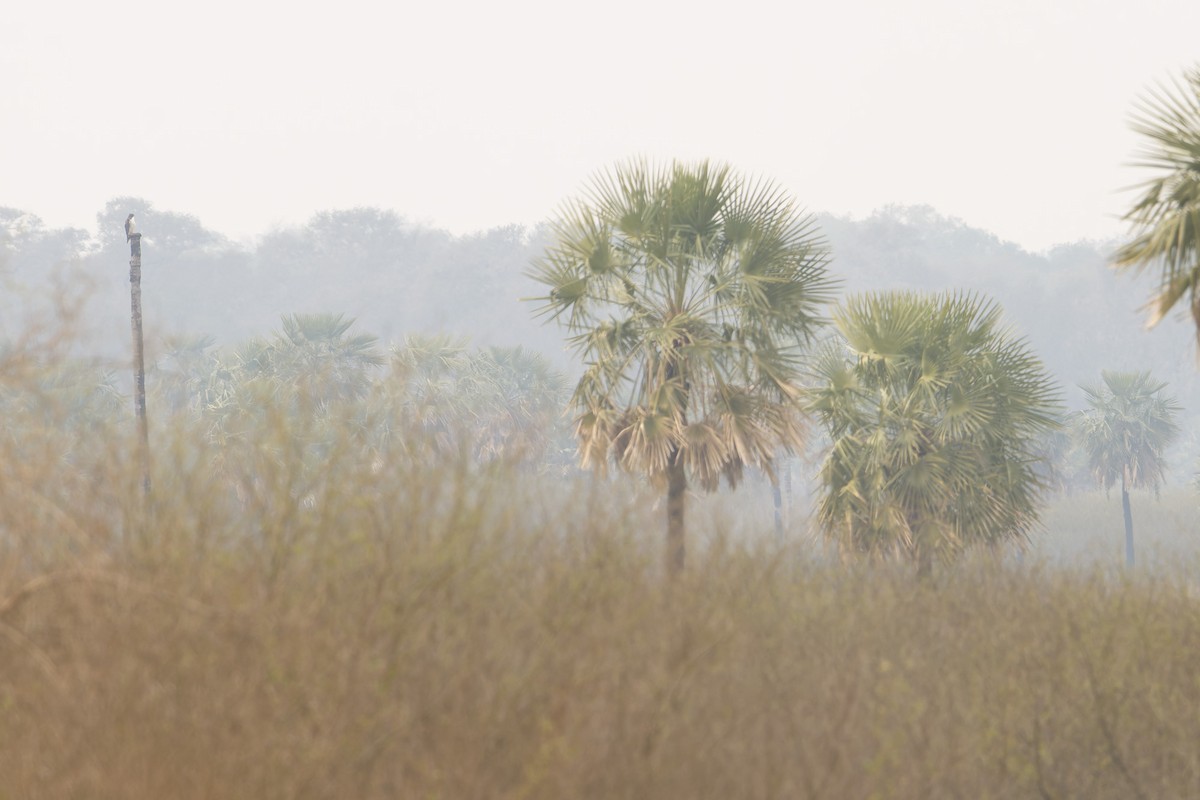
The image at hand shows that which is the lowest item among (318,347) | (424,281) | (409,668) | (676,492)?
(409,668)

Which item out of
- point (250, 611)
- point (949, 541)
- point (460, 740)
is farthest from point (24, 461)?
point (949, 541)

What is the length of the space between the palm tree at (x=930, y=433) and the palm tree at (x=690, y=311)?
219 centimetres

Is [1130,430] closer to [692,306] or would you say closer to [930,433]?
[930,433]

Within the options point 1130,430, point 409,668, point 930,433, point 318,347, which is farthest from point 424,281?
point 409,668

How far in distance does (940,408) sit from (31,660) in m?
13.1

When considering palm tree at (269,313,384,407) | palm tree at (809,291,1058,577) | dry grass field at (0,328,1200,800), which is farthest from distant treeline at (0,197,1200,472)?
dry grass field at (0,328,1200,800)

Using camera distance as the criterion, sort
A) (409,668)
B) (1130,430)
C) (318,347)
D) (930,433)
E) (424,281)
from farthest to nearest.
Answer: (424,281), (1130,430), (318,347), (930,433), (409,668)

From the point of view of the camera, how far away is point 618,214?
15.3 meters

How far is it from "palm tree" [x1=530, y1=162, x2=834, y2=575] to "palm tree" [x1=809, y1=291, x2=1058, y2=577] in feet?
7.17

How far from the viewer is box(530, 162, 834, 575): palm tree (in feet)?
48.9

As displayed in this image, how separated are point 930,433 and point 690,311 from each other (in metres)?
4.19

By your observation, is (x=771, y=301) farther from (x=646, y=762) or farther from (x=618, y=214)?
(x=646, y=762)

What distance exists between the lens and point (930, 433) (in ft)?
56.6

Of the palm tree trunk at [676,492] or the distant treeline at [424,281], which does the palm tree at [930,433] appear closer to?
the palm tree trunk at [676,492]
